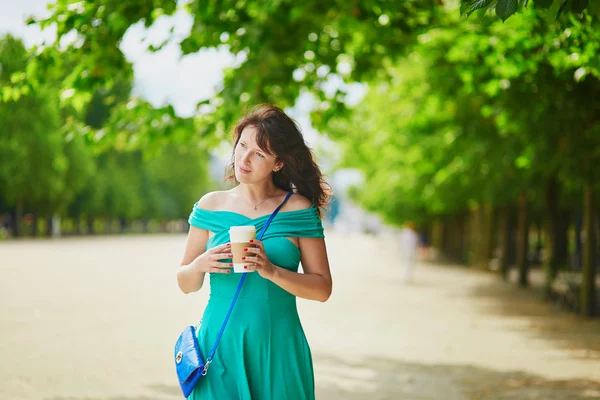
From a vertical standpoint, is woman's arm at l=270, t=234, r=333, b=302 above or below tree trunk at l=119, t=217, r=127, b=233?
below

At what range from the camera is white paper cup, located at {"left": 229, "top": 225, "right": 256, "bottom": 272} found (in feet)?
10.2

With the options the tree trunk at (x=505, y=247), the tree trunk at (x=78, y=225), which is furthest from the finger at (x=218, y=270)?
the tree trunk at (x=78, y=225)

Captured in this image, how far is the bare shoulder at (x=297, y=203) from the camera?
3.52 m

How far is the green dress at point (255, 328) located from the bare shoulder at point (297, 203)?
3 centimetres

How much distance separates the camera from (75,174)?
198 ft

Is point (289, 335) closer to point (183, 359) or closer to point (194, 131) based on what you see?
point (183, 359)

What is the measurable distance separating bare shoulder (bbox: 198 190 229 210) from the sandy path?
4.30 m

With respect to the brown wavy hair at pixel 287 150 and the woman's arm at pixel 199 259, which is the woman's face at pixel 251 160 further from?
the woman's arm at pixel 199 259

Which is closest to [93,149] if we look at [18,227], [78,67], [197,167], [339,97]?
[78,67]

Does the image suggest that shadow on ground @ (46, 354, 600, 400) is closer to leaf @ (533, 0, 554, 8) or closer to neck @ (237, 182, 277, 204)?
Result: neck @ (237, 182, 277, 204)

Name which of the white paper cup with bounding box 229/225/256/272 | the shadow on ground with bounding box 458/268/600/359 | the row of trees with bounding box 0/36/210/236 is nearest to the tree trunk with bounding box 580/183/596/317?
the shadow on ground with bounding box 458/268/600/359

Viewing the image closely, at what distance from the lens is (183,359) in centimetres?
347

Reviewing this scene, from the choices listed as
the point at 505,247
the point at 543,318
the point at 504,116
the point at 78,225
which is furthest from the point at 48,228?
the point at 504,116

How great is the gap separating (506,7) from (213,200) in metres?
1.51
